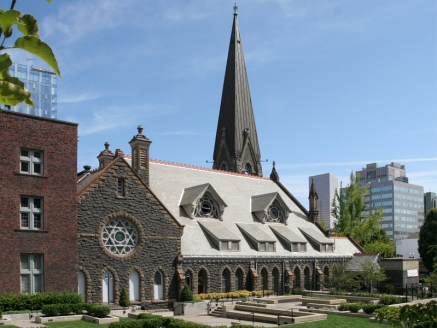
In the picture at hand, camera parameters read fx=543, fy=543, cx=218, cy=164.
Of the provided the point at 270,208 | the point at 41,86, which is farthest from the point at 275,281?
the point at 41,86

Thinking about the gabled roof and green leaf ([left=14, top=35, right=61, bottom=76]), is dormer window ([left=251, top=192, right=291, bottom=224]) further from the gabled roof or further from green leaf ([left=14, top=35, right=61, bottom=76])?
green leaf ([left=14, top=35, right=61, bottom=76])

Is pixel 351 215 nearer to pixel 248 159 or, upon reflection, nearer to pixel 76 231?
pixel 248 159

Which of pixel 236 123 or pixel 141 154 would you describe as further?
pixel 236 123

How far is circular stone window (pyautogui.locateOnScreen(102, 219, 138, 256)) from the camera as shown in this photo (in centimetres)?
3039

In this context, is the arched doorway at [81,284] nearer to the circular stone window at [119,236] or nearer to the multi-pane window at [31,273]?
the circular stone window at [119,236]

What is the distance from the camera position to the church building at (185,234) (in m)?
30.0

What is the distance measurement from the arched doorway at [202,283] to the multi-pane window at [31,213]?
12.1m

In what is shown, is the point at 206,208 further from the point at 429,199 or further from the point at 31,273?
the point at 429,199

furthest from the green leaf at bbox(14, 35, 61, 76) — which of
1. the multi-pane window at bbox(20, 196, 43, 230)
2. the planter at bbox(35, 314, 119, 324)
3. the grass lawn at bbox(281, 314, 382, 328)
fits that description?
the multi-pane window at bbox(20, 196, 43, 230)

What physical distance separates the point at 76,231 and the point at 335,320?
45.8 ft

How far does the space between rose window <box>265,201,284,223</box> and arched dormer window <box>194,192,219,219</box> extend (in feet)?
18.2

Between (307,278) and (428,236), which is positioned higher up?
(428,236)

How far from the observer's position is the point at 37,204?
2659cm

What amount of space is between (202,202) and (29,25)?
36.3m
